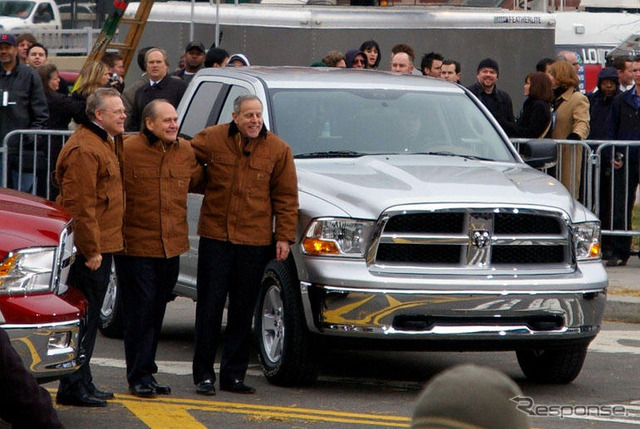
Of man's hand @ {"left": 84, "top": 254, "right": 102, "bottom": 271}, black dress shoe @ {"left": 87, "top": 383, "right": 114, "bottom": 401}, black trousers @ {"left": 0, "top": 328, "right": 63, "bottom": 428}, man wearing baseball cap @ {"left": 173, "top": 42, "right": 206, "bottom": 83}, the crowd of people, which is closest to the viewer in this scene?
black trousers @ {"left": 0, "top": 328, "right": 63, "bottom": 428}

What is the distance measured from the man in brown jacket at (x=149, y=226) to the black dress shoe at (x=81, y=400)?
0.33 m

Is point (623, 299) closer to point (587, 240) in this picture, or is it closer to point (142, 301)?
point (587, 240)

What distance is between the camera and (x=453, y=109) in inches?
366

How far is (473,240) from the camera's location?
777 centimetres

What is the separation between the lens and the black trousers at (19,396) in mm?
5133

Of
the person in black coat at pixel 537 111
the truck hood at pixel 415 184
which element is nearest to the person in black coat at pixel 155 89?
the person in black coat at pixel 537 111

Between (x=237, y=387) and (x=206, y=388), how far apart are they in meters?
0.19

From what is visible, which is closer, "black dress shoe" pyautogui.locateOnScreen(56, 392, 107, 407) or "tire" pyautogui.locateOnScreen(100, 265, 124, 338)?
"black dress shoe" pyautogui.locateOnScreen(56, 392, 107, 407)

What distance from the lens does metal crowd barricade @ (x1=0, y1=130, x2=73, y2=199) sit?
42.1ft

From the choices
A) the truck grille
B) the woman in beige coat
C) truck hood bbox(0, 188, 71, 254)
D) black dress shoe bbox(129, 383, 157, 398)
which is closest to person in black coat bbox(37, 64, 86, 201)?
the woman in beige coat

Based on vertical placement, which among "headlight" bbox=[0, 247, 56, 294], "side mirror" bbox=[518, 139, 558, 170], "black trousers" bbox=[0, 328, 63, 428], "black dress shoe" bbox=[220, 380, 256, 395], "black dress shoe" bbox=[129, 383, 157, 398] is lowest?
"black dress shoe" bbox=[220, 380, 256, 395]

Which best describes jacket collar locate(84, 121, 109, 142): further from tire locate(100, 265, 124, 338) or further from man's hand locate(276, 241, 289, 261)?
tire locate(100, 265, 124, 338)

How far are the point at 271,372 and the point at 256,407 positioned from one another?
24.1 inches

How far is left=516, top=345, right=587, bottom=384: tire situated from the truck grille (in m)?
0.66
